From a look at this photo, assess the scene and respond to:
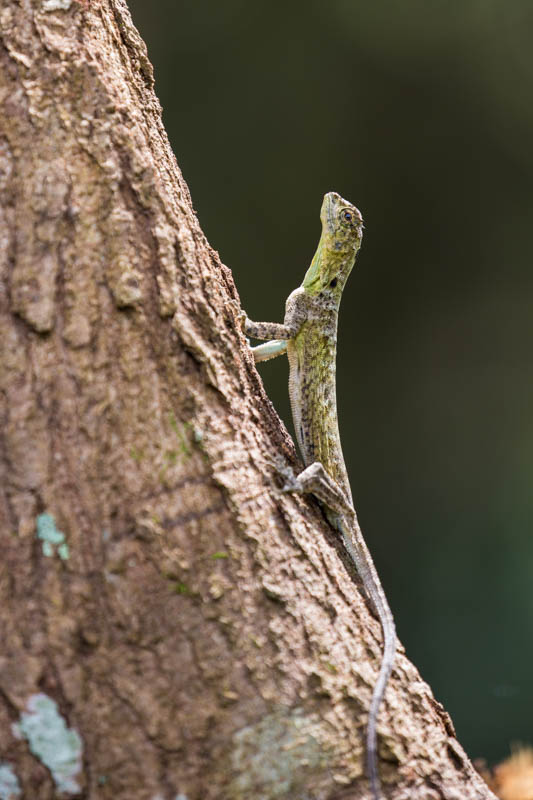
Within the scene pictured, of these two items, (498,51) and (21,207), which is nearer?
(21,207)

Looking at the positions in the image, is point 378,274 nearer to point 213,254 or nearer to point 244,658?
point 213,254

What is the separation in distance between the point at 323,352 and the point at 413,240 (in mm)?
2539

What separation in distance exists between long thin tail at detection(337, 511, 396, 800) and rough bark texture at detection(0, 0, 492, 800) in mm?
21

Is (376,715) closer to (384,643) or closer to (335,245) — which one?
(384,643)

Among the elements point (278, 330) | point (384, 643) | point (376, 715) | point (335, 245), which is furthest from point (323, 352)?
point (376, 715)

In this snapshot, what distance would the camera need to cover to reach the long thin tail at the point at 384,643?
4.10ft

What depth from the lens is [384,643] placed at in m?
1.45

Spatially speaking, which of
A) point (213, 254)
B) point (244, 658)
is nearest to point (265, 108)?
point (213, 254)

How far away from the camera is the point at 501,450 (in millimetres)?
5008

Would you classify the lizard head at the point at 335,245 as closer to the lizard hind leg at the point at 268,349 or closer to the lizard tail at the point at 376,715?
the lizard hind leg at the point at 268,349

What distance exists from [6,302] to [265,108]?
381cm

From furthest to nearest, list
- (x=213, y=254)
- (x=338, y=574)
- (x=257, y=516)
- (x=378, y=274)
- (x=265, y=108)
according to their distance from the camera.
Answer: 1. (x=378, y=274)
2. (x=265, y=108)
3. (x=213, y=254)
4. (x=338, y=574)
5. (x=257, y=516)

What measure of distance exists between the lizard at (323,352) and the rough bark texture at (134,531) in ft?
2.05

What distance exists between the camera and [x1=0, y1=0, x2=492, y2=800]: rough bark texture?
3.76 feet
